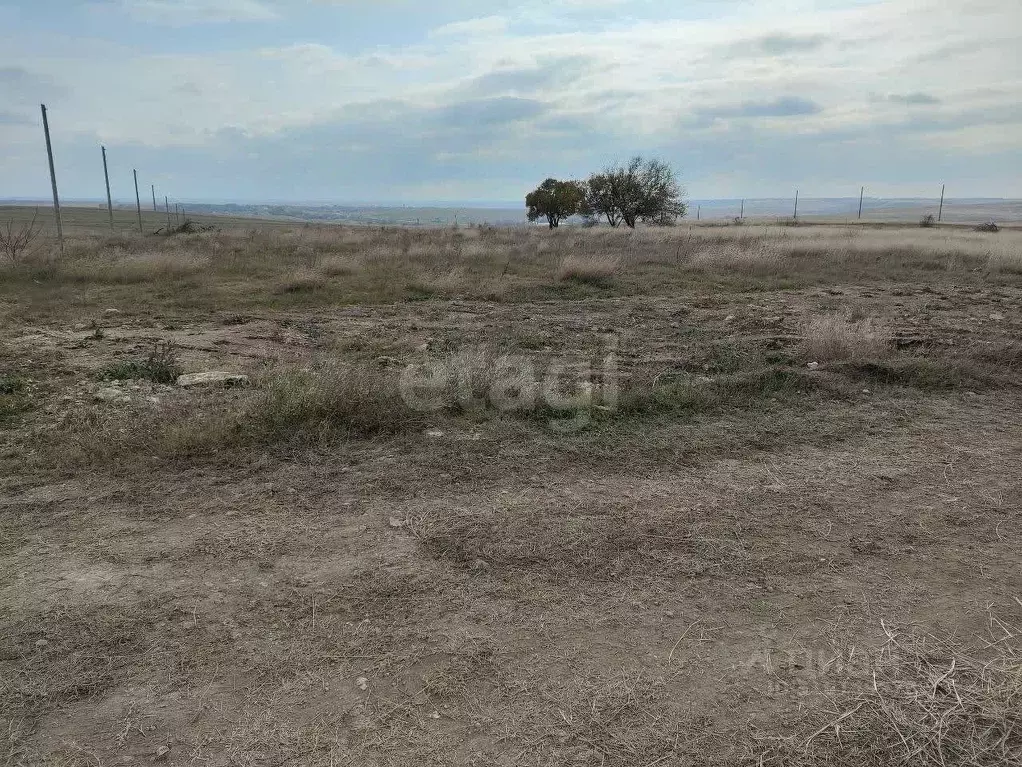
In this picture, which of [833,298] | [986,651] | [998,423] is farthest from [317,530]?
[833,298]

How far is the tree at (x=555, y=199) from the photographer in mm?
46219

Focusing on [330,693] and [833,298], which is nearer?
[330,693]

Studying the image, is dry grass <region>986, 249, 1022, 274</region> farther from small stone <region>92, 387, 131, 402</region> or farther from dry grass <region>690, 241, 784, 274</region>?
small stone <region>92, 387, 131, 402</region>

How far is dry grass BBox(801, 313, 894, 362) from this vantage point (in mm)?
6875

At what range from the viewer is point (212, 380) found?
6.15 metres

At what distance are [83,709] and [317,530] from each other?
4.30 ft

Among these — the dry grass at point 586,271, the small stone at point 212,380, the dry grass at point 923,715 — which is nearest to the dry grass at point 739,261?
the dry grass at point 586,271

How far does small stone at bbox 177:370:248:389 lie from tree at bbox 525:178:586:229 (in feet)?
135

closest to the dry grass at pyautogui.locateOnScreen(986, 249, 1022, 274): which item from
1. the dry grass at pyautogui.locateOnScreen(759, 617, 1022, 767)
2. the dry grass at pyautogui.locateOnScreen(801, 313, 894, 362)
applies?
the dry grass at pyautogui.locateOnScreen(801, 313, 894, 362)

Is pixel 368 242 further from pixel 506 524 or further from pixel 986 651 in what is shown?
pixel 986 651

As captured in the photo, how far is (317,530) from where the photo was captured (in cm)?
341

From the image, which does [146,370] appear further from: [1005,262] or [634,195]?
[634,195]

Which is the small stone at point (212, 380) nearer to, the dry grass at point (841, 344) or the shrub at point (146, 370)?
the shrub at point (146, 370)

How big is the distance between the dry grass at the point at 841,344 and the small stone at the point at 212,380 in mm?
5904
